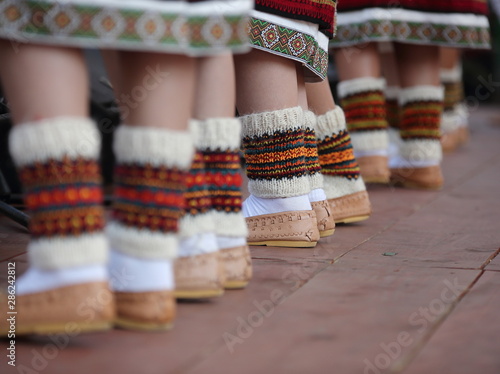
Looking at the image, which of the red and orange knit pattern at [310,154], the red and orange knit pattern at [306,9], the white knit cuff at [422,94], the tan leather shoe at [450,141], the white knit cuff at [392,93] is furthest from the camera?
the tan leather shoe at [450,141]

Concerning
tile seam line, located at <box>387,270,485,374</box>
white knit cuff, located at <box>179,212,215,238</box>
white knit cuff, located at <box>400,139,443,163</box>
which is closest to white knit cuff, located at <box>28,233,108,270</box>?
white knit cuff, located at <box>179,212,215,238</box>

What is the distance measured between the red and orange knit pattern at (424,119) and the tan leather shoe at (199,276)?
61.4 inches

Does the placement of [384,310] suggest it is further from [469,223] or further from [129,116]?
[469,223]

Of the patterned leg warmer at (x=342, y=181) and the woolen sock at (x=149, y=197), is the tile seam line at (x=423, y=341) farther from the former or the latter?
the patterned leg warmer at (x=342, y=181)

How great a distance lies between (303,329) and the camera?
1289 millimetres

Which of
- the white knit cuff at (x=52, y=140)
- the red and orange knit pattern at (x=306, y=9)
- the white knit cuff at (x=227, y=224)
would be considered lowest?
the white knit cuff at (x=227, y=224)

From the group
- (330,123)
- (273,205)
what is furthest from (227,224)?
(330,123)

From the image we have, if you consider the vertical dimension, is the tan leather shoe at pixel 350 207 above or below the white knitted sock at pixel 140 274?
below

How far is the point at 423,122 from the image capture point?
9.14ft

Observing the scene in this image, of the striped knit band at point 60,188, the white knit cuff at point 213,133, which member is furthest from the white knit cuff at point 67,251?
the white knit cuff at point 213,133

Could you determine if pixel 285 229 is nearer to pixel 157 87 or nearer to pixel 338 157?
pixel 338 157

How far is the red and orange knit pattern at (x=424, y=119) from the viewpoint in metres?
2.78

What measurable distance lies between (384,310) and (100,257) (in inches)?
20.6

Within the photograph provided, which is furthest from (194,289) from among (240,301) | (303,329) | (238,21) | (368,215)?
(368,215)
